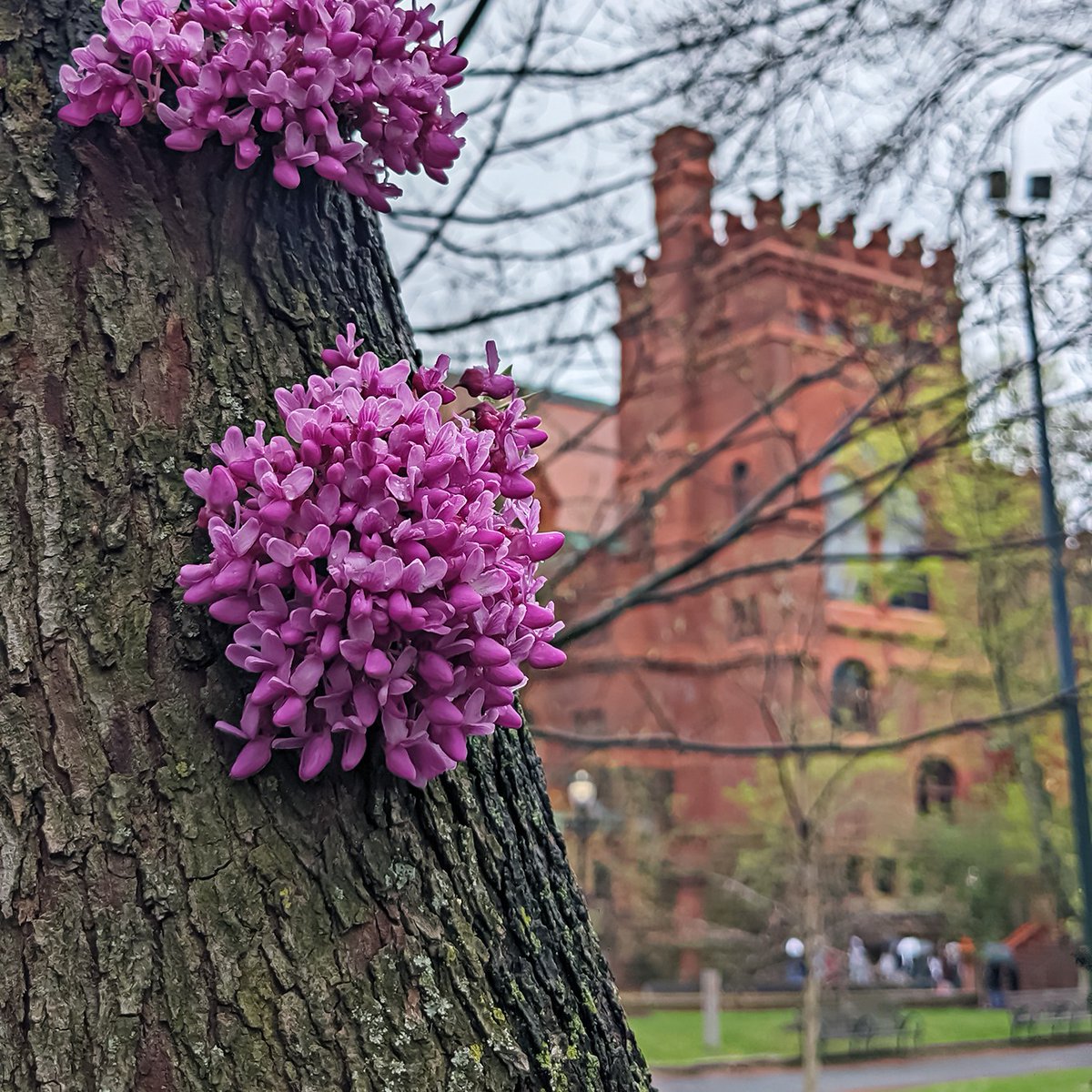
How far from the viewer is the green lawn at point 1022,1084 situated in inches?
571

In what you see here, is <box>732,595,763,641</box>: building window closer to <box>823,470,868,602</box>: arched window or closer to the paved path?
<box>823,470,868,602</box>: arched window

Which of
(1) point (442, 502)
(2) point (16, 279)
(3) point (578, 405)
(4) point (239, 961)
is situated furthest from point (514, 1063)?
(3) point (578, 405)

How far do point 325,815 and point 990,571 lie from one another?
21677 millimetres

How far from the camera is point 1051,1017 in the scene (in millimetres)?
20859

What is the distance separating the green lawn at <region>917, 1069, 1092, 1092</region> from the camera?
14516 mm

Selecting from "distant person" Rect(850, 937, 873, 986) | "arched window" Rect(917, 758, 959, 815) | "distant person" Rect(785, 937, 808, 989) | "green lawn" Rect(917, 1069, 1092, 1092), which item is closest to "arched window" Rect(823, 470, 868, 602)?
"arched window" Rect(917, 758, 959, 815)

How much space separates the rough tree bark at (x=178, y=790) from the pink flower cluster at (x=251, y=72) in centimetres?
6

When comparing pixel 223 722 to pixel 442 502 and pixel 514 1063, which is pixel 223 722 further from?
pixel 514 1063

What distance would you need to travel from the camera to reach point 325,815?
1260 millimetres

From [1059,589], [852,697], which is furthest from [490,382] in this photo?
[852,697]

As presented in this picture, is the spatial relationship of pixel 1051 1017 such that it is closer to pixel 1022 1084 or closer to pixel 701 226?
pixel 1022 1084

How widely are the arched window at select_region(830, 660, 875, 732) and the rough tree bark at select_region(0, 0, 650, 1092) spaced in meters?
13.6

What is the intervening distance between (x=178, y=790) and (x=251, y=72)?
0.83 m

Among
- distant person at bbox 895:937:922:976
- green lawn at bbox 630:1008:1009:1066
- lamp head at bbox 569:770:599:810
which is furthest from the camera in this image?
distant person at bbox 895:937:922:976
